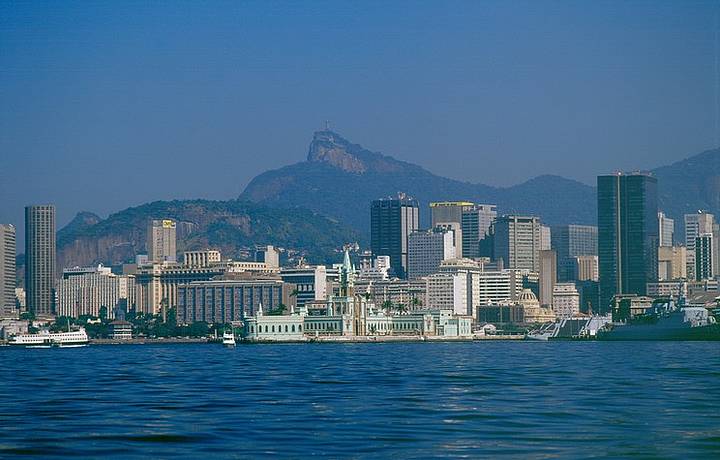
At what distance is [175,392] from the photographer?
52.4 meters

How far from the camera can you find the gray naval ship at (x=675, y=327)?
16625 centimetres

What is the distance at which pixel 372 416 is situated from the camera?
130 ft

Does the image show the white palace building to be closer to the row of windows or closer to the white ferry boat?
the row of windows

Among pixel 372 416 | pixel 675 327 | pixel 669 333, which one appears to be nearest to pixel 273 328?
pixel 669 333

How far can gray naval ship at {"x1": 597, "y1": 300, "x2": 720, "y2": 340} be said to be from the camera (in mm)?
166250

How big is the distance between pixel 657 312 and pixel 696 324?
19259 mm

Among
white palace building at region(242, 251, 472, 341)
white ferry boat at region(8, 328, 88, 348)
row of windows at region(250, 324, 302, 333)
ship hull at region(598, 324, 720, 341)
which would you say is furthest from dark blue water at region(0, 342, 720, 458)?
white ferry boat at region(8, 328, 88, 348)

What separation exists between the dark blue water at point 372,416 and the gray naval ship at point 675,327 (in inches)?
4135

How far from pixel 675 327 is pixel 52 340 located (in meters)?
74.9

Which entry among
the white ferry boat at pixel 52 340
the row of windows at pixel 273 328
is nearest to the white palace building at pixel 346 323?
the row of windows at pixel 273 328

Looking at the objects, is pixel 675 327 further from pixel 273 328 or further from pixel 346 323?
pixel 273 328

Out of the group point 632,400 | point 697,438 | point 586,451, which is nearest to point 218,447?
point 586,451

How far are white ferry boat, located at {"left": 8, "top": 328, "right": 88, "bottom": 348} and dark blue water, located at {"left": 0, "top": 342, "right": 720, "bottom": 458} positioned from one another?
122751 millimetres

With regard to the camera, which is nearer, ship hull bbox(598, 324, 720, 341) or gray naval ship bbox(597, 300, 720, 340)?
ship hull bbox(598, 324, 720, 341)
